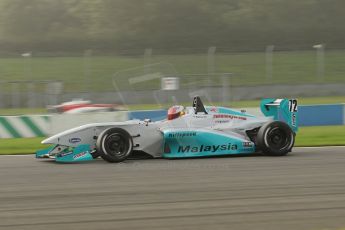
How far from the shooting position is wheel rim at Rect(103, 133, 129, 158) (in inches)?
354

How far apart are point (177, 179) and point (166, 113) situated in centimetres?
285

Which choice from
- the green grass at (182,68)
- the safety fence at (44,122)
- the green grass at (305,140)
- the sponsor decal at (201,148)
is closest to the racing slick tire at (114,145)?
the sponsor decal at (201,148)

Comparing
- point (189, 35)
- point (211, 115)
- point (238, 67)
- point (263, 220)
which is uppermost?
point (189, 35)

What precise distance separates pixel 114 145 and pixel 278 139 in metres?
2.52

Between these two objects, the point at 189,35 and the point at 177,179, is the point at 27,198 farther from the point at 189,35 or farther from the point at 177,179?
the point at 189,35

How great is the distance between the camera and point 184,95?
13266mm

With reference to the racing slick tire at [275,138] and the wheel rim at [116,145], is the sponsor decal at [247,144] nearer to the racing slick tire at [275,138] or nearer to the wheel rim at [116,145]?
the racing slick tire at [275,138]

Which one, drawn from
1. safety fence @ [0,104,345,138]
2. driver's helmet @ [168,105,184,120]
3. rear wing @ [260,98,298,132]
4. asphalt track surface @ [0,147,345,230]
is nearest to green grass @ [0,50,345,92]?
safety fence @ [0,104,345,138]

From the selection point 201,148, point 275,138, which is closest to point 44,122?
point 201,148

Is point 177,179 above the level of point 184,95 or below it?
below

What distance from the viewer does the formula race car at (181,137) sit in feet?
29.7

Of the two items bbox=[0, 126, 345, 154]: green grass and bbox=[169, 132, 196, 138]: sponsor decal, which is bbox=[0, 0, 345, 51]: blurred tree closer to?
bbox=[0, 126, 345, 154]: green grass

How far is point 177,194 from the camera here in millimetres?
6359

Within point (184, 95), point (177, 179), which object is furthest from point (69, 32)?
point (177, 179)
